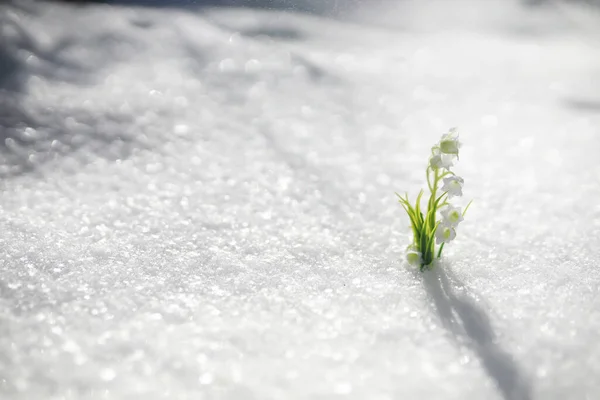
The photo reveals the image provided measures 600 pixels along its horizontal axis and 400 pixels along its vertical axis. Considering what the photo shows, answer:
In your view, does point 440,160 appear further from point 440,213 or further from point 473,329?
point 473,329

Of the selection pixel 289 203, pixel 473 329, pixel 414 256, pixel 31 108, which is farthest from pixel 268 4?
pixel 473 329

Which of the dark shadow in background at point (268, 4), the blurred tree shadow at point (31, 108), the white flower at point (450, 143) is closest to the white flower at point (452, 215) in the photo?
the white flower at point (450, 143)

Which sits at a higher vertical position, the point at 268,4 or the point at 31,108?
the point at 268,4

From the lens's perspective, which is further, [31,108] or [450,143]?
[31,108]

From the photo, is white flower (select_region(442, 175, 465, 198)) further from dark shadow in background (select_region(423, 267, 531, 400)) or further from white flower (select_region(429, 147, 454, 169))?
dark shadow in background (select_region(423, 267, 531, 400))

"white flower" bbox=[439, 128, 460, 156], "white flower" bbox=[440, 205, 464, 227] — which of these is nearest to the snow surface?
"white flower" bbox=[440, 205, 464, 227]

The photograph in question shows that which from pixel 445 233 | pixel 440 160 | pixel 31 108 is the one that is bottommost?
pixel 31 108

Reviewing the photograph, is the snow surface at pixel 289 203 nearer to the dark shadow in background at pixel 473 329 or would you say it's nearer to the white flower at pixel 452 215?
the dark shadow in background at pixel 473 329
